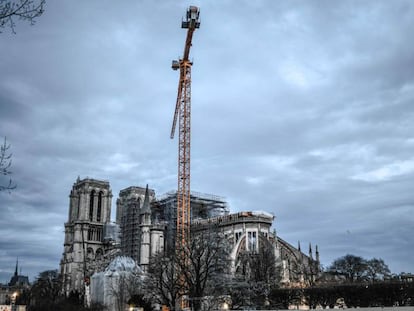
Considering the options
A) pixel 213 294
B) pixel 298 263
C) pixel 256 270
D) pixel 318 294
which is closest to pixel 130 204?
pixel 298 263

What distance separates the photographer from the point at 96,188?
14612 cm

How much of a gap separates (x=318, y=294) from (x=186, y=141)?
2245 inches

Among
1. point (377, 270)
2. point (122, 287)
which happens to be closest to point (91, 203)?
point (122, 287)

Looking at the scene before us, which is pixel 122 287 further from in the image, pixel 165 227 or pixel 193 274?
pixel 165 227

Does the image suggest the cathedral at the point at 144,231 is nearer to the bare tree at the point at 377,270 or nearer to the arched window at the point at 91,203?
the arched window at the point at 91,203

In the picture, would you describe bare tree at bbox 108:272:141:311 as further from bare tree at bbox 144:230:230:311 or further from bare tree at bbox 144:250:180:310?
bare tree at bbox 144:230:230:311

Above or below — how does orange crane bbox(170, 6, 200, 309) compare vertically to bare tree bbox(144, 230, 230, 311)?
above

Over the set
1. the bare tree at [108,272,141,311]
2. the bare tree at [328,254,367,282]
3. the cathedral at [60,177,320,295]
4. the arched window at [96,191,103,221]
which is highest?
the arched window at [96,191,103,221]

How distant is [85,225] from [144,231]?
1464 inches

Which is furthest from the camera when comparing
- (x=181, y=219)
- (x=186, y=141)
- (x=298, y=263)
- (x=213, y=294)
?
(x=181, y=219)

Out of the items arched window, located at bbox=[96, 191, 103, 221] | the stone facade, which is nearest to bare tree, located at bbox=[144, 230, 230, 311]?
the stone facade

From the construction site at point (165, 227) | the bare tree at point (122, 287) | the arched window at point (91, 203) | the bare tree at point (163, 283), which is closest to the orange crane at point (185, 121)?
the construction site at point (165, 227)

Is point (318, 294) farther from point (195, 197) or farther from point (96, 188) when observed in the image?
point (96, 188)

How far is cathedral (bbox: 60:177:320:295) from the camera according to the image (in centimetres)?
8888
